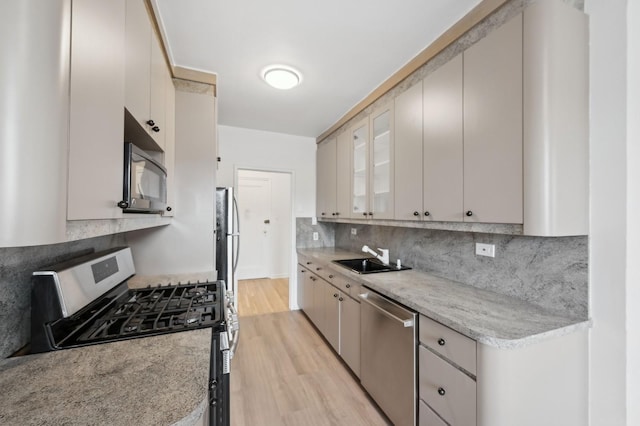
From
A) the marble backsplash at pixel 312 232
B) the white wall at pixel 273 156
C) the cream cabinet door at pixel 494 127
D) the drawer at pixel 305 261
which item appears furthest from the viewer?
the marble backsplash at pixel 312 232

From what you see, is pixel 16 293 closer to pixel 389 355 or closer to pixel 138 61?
pixel 138 61

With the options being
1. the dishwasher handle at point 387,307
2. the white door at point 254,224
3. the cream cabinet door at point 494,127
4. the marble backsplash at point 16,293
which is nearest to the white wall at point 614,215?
the cream cabinet door at point 494,127

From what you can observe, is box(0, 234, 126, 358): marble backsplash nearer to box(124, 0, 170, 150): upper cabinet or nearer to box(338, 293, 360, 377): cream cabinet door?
box(124, 0, 170, 150): upper cabinet

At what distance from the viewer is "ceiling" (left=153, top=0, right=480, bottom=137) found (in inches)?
60.2

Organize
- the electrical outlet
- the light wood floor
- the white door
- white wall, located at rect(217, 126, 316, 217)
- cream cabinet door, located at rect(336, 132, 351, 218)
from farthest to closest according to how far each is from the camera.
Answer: the white door
white wall, located at rect(217, 126, 316, 217)
cream cabinet door, located at rect(336, 132, 351, 218)
the light wood floor
the electrical outlet

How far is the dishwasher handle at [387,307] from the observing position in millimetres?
1510

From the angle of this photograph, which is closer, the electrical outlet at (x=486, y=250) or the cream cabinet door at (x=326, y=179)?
the electrical outlet at (x=486, y=250)

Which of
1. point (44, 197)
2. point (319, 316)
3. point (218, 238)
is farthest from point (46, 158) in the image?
point (319, 316)

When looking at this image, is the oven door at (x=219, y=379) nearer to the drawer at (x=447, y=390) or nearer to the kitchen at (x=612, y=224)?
the kitchen at (x=612, y=224)

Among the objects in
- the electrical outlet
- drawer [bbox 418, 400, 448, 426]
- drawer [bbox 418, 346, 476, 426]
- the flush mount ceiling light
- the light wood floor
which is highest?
the flush mount ceiling light

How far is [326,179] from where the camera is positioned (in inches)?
140

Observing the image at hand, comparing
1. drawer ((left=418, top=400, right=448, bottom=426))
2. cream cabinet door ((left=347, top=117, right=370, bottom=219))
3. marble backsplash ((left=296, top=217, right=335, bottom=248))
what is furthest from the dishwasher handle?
marble backsplash ((left=296, top=217, right=335, bottom=248))

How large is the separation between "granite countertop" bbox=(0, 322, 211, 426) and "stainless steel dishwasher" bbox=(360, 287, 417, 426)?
1.11 metres

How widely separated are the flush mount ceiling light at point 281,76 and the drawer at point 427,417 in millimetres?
2428
